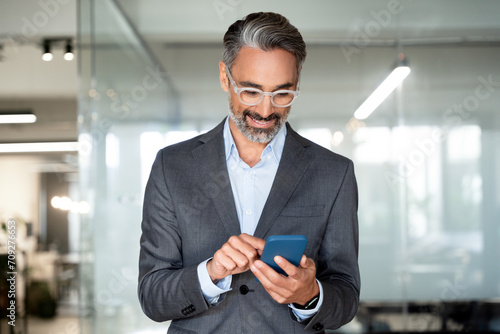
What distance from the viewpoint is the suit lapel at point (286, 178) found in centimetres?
156

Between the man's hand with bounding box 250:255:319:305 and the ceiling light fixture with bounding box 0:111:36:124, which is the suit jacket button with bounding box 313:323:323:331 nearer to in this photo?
the man's hand with bounding box 250:255:319:305

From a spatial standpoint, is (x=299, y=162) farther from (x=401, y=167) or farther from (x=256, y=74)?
(x=401, y=167)

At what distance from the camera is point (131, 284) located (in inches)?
175

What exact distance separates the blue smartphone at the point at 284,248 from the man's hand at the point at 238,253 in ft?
0.11

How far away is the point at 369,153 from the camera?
461 cm

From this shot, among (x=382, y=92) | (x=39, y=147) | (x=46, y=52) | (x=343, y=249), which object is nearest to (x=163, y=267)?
(x=343, y=249)

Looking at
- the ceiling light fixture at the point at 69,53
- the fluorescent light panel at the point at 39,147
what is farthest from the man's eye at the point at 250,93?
the fluorescent light panel at the point at 39,147

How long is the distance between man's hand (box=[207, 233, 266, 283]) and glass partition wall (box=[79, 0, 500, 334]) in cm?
327

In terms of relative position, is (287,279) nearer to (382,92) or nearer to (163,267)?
(163,267)

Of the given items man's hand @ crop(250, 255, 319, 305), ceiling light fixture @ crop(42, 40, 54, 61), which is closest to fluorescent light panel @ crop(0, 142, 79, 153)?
ceiling light fixture @ crop(42, 40, 54, 61)

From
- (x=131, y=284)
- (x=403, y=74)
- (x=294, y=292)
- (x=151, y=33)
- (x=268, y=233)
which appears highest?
(x=151, y=33)

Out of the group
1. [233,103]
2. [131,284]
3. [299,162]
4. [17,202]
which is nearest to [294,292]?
[299,162]

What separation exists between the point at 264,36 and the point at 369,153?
3.17 m

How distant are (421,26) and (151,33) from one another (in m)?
2.36
